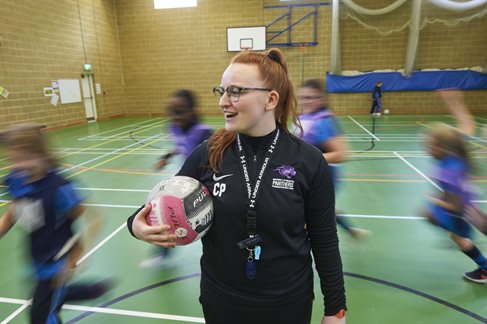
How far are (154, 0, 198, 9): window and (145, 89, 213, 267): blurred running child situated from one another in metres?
15.6

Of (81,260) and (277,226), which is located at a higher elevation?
(277,226)

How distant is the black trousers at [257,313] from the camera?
1.44 m

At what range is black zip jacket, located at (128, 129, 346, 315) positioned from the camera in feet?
4.59

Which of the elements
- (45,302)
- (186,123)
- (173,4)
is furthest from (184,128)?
(173,4)

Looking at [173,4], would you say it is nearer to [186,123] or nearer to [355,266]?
[186,123]

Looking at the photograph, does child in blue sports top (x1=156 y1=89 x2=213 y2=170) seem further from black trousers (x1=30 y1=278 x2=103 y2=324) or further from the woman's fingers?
the woman's fingers

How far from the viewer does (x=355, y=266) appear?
11.7 ft

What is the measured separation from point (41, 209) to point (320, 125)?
2.48 metres

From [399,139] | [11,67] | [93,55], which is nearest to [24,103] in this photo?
[11,67]

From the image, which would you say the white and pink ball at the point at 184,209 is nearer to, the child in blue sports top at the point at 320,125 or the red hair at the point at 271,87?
the red hair at the point at 271,87

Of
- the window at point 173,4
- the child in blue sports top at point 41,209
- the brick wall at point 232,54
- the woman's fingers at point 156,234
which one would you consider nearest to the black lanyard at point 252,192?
the woman's fingers at point 156,234

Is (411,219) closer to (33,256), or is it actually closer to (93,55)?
(33,256)

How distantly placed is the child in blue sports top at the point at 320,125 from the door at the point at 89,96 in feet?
49.3

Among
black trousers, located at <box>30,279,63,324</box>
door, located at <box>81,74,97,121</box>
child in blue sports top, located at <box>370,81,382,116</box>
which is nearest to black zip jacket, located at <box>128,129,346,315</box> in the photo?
black trousers, located at <box>30,279,63,324</box>
